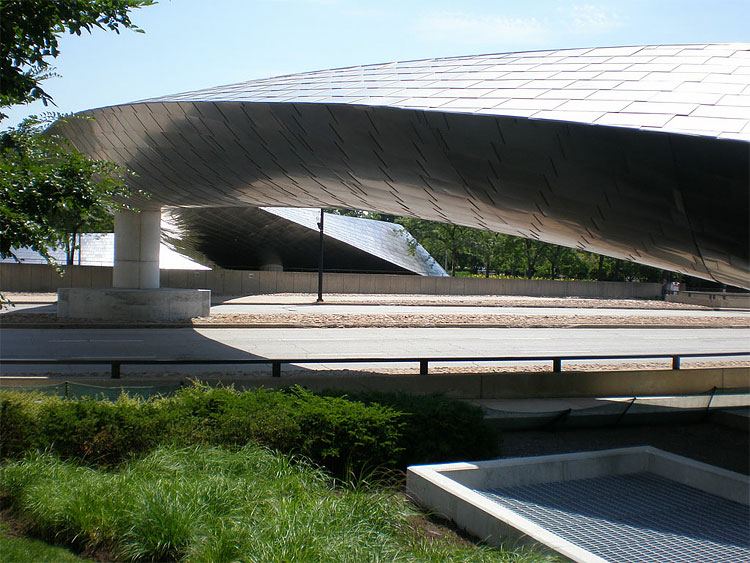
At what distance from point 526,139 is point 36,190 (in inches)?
230

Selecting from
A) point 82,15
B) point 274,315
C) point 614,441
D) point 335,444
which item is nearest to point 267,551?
point 335,444

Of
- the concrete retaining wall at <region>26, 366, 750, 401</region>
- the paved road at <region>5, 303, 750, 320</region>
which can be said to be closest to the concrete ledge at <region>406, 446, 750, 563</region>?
the concrete retaining wall at <region>26, 366, 750, 401</region>

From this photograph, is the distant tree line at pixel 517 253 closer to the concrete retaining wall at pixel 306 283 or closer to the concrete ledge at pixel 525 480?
the concrete retaining wall at pixel 306 283

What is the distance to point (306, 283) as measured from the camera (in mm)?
42375

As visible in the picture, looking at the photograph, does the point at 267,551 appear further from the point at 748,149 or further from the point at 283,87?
the point at 283,87

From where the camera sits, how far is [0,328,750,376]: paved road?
16.4 m

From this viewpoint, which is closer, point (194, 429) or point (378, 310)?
point (194, 429)

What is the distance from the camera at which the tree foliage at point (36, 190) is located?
280 inches

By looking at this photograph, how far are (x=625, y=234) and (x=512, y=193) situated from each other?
6.95ft

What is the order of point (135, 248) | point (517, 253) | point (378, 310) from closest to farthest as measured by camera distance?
1. point (135, 248)
2. point (378, 310)
3. point (517, 253)

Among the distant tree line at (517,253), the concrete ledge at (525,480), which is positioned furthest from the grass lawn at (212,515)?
the distant tree line at (517,253)

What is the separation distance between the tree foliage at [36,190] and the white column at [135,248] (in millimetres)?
16514

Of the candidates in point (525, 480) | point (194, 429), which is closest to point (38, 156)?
point (194, 429)

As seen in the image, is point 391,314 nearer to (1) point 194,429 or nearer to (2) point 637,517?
(1) point 194,429
